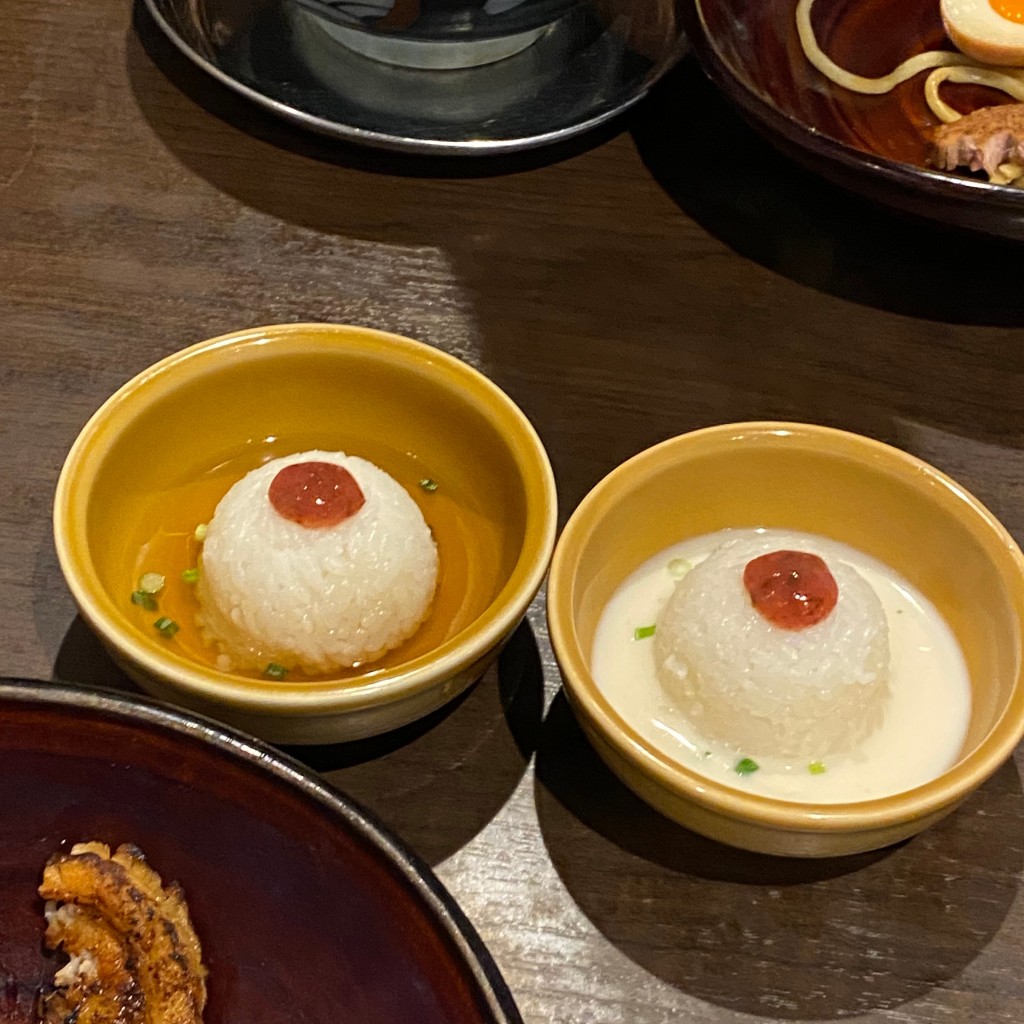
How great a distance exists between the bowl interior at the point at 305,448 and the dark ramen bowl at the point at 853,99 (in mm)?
612

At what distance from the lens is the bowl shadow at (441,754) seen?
1.09 m

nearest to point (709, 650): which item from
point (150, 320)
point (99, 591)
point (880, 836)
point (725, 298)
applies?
point (880, 836)

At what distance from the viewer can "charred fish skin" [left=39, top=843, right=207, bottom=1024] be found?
861 millimetres

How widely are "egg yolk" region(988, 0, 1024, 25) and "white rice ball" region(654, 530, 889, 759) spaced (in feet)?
4.30

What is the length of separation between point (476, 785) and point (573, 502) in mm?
406

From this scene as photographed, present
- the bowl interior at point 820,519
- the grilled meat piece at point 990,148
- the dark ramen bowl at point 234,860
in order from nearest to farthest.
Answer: the dark ramen bowl at point 234,860, the bowl interior at point 820,519, the grilled meat piece at point 990,148

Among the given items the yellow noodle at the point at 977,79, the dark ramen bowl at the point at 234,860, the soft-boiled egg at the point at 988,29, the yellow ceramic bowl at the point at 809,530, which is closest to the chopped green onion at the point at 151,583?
the dark ramen bowl at the point at 234,860

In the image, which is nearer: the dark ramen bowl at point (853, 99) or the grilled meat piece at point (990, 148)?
the dark ramen bowl at point (853, 99)

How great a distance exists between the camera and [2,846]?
36.4 inches

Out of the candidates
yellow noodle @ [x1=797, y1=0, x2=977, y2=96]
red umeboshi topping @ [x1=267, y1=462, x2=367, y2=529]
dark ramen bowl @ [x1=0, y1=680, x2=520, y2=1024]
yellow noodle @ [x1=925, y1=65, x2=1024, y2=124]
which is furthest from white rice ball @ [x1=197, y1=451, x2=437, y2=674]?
yellow noodle @ [x1=925, y1=65, x2=1024, y2=124]

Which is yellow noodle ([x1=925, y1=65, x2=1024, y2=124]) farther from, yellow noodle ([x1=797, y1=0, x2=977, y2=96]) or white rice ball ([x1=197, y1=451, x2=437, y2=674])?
white rice ball ([x1=197, y1=451, x2=437, y2=674])

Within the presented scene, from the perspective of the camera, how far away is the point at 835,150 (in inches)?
55.2

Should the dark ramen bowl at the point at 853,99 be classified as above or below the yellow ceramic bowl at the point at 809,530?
above

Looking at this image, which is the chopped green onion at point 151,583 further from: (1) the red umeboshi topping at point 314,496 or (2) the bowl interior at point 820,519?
(2) the bowl interior at point 820,519
